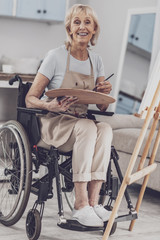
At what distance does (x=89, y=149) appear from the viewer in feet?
7.38

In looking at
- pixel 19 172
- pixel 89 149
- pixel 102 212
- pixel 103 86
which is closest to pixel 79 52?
pixel 103 86

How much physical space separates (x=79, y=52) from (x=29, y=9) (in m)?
1.83

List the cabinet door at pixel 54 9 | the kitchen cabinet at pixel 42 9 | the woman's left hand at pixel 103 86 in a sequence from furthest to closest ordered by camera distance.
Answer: the cabinet door at pixel 54 9
the kitchen cabinet at pixel 42 9
the woman's left hand at pixel 103 86

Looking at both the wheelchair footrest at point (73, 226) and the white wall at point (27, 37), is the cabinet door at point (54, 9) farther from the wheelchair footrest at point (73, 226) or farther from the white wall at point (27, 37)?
the wheelchair footrest at point (73, 226)

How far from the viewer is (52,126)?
7.91ft

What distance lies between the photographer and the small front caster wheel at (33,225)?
2.27 m

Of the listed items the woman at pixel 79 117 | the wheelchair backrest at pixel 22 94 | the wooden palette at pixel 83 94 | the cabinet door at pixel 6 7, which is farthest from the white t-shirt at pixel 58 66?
the cabinet door at pixel 6 7

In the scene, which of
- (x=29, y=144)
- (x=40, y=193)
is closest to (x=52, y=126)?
(x=29, y=144)

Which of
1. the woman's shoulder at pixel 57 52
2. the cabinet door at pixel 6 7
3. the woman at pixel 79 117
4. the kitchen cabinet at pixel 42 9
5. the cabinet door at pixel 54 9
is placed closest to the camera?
the woman at pixel 79 117

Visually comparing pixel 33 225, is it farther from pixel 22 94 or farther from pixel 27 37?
pixel 27 37

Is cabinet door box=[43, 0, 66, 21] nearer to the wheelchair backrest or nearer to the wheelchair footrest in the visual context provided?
the wheelchair backrest

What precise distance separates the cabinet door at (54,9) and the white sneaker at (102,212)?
2498 millimetres

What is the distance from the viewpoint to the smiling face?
2.49 m

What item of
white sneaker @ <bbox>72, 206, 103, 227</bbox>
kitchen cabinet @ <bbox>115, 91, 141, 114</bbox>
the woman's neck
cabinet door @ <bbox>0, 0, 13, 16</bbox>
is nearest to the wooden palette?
the woman's neck
